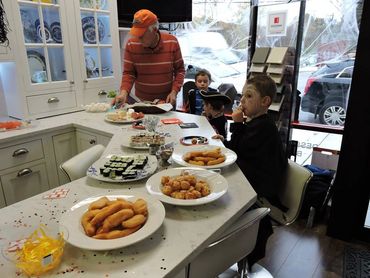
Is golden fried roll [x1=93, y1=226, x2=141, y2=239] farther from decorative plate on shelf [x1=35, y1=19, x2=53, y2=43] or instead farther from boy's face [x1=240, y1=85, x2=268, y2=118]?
decorative plate on shelf [x1=35, y1=19, x2=53, y2=43]

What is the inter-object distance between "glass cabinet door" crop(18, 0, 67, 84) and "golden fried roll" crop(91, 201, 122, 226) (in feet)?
6.07

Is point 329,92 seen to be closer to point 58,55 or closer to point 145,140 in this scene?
point 145,140

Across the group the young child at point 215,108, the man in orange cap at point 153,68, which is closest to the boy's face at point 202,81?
the man in orange cap at point 153,68

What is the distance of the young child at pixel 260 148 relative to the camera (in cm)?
142

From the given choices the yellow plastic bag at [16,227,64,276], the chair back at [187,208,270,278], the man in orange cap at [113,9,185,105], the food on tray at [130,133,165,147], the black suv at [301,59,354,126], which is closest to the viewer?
the yellow plastic bag at [16,227,64,276]

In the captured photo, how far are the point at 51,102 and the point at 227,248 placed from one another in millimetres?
2001

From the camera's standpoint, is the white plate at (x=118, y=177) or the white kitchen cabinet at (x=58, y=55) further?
→ the white kitchen cabinet at (x=58, y=55)

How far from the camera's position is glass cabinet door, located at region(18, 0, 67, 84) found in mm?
2168

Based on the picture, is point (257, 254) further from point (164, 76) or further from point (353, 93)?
point (164, 76)

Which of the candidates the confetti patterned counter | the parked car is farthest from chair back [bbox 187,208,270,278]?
the parked car

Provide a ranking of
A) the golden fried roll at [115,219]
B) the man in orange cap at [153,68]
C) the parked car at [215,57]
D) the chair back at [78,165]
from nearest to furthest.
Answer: the golden fried roll at [115,219] → the chair back at [78,165] → the man in orange cap at [153,68] → the parked car at [215,57]

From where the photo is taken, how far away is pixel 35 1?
7.11 ft

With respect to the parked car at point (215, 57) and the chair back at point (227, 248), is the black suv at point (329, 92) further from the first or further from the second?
the chair back at point (227, 248)

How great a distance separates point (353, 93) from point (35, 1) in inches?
92.7
